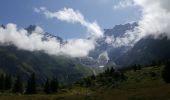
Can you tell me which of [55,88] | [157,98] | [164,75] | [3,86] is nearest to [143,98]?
[157,98]

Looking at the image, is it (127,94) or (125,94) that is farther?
(125,94)

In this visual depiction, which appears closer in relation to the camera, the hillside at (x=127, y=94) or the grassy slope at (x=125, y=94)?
the grassy slope at (x=125, y=94)

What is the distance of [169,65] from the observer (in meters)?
99.9

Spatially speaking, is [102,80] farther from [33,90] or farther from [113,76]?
[33,90]

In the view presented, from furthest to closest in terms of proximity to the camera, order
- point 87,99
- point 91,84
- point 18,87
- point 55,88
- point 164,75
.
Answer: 1. point 91,84
2. point 18,87
3. point 55,88
4. point 164,75
5. point 87,99

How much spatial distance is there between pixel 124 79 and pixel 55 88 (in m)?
37.5

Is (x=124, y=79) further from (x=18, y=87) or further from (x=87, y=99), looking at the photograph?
(x=87, y=99)

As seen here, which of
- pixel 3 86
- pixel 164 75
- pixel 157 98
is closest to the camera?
pixel 157 98

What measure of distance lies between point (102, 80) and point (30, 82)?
42828mm

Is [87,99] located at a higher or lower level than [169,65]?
lower

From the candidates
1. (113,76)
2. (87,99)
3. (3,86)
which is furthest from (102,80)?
(87,99)

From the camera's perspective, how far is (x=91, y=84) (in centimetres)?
18238

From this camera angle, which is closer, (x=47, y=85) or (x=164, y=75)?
(x=164, y=75)

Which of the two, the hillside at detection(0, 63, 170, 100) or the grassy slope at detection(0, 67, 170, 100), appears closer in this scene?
the grassy slope at detection(0, 67, 170, 100)
